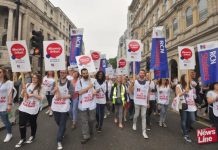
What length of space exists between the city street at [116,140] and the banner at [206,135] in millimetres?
120

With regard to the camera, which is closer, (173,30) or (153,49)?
(153,49)

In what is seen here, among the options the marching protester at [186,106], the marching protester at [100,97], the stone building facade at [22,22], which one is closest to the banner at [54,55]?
the marching protester at [100,97]

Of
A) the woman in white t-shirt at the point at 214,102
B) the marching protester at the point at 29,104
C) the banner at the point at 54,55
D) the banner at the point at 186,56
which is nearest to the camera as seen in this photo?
the woman in white t-shirt at the point at 214,102

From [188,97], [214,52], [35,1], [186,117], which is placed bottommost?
[186,117]

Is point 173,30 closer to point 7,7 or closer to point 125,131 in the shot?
point 125,131

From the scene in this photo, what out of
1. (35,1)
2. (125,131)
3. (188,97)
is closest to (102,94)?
(125,131)

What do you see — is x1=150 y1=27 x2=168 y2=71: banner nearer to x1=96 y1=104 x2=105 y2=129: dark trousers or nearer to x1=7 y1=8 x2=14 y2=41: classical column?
x1=96 y1=104 x2=105 y2=129: dark trousers

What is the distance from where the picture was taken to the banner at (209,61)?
14.8 feet

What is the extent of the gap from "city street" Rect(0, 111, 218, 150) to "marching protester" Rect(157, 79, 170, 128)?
370 millimetres

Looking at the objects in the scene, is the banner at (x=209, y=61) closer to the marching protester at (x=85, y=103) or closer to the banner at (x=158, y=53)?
the banner at (x=158, y=53)

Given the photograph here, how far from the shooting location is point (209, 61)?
461 centimetres

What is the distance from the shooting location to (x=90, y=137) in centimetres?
507

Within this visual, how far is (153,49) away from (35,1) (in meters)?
36.6

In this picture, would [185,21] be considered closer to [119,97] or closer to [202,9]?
[202,9]
